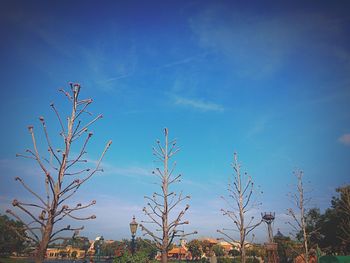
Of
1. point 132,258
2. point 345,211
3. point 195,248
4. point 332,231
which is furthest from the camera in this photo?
point 195,248

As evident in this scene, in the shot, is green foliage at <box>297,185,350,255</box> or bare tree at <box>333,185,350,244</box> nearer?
bare tree at <box>333,185,350,244</box>

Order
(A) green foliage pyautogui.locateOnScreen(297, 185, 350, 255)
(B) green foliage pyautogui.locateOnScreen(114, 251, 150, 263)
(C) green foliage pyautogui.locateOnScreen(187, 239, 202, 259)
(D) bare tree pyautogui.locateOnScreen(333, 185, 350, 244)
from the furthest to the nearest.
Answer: (C) green foliage pyautogui.locateOnScreen(187, 239, 202, 259) < (A) green foliage pyautogui.locateOnScreen(297, 185, 350, 255) < (D) bare tree pyautogui.locateOnScreen(333, 185, 350, 244) < (B) green foliage pyautogui.locateOnScreen(114, 251, 150, 263)

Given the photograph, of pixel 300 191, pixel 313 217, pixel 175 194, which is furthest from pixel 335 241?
pixel 175 194

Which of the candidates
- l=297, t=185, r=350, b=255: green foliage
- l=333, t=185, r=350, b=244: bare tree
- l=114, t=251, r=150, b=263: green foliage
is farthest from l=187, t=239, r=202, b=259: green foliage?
l=114, t=251, r=150, b=263: green foliage

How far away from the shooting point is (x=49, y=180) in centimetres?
471

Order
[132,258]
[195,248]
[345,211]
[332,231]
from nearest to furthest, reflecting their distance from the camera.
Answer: [132,258] → [345,211] → [332,231] → [195,248]

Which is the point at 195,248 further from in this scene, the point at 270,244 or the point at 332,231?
the point at 270,244

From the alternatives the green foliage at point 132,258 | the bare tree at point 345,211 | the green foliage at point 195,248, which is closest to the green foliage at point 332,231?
the bare tree at point 345,211

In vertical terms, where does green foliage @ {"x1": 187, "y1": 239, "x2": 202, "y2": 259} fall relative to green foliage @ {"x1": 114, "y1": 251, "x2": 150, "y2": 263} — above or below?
below

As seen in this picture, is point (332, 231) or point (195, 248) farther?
point (195, 248)

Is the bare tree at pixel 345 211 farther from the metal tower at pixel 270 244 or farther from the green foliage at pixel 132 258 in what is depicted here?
the green foliage at pixel 132 258

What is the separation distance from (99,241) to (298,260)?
23.8 metres

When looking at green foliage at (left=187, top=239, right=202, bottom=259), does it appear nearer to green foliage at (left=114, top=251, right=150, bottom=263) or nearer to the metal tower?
the metal tower

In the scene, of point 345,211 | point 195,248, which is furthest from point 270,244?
point 195,248
